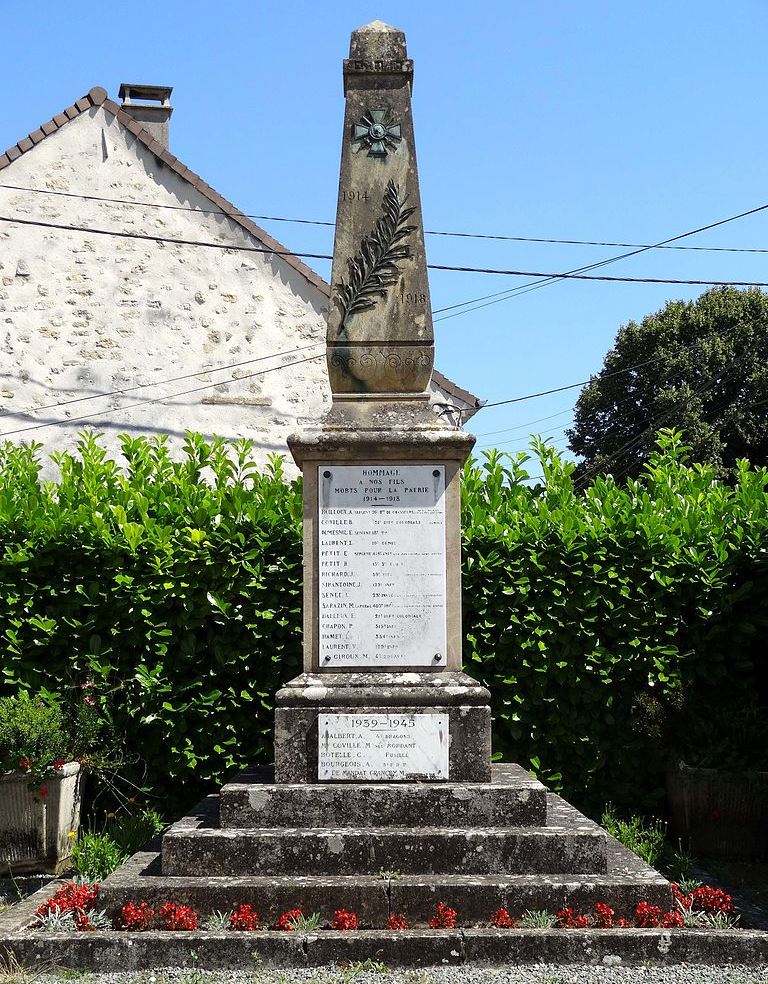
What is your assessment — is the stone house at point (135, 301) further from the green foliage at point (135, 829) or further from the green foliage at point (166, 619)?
the green foliage at point (135, 829)

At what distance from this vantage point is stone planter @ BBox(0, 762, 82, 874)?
7.26 metres

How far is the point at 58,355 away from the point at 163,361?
1.28 m

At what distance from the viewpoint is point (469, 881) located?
5.26 metres

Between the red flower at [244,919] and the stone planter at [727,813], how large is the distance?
384 centimetres

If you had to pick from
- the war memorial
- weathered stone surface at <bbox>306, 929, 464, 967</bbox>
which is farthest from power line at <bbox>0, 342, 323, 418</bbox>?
weathered stone surface at <bbox>306, 929, 464, 967</bbox>

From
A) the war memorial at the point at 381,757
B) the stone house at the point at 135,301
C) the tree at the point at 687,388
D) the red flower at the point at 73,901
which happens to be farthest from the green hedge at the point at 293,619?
the tree at the point at 687,388

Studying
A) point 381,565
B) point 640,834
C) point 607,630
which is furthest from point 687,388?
point 381,565

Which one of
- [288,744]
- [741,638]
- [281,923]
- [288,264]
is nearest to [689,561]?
[741,638]

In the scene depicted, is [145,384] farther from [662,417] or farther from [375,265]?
[662,417]

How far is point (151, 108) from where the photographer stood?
636 inches

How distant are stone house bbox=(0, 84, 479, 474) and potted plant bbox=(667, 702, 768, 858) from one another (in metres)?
7.63

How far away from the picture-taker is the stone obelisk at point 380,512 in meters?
5.93

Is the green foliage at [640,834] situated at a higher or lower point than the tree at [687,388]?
lower

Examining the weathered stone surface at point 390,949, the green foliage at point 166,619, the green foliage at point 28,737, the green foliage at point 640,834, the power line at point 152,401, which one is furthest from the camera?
the power line at point 152,401
